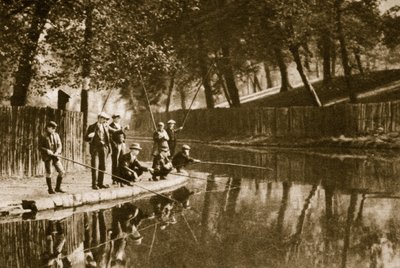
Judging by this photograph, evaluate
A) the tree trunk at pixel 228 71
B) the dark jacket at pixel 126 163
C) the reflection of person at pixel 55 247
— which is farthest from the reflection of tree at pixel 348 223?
the tree trunk at pixel 228 71

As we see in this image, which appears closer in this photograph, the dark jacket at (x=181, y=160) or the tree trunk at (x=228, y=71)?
the dark jacket at (x=181, y=160)

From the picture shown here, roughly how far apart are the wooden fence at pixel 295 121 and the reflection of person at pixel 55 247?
24713 mm

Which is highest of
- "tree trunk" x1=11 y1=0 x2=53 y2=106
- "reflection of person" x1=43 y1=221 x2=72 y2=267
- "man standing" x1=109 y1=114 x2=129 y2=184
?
"tree trunk" x1=11 y1=0 x2=53 y2=106

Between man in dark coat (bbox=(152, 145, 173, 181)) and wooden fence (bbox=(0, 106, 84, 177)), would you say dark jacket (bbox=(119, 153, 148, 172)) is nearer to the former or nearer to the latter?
man in dark coat (bbox=(152, 145, 173, 181))

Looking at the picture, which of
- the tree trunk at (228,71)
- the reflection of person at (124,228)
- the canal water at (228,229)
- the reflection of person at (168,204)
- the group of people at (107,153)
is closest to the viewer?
the canal water at (228,229)

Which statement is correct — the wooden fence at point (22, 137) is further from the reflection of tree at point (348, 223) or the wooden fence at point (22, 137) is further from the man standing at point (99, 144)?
the reflection of tree at point (348, 223)

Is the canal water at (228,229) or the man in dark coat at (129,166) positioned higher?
the man in dark coat at (129,166)

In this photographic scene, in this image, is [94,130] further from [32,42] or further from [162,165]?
[32,42]

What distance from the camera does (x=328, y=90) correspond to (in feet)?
147

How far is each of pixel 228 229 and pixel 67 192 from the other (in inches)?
197

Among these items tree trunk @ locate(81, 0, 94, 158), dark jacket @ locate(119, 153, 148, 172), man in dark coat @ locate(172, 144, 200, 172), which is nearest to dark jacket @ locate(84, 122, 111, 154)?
dark jacket @ locate(119, 153, 148, 172)

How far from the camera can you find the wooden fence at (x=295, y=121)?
31.9m

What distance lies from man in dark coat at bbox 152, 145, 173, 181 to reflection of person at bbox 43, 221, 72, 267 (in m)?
6.18

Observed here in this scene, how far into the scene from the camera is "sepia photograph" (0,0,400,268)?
8.28 metres
